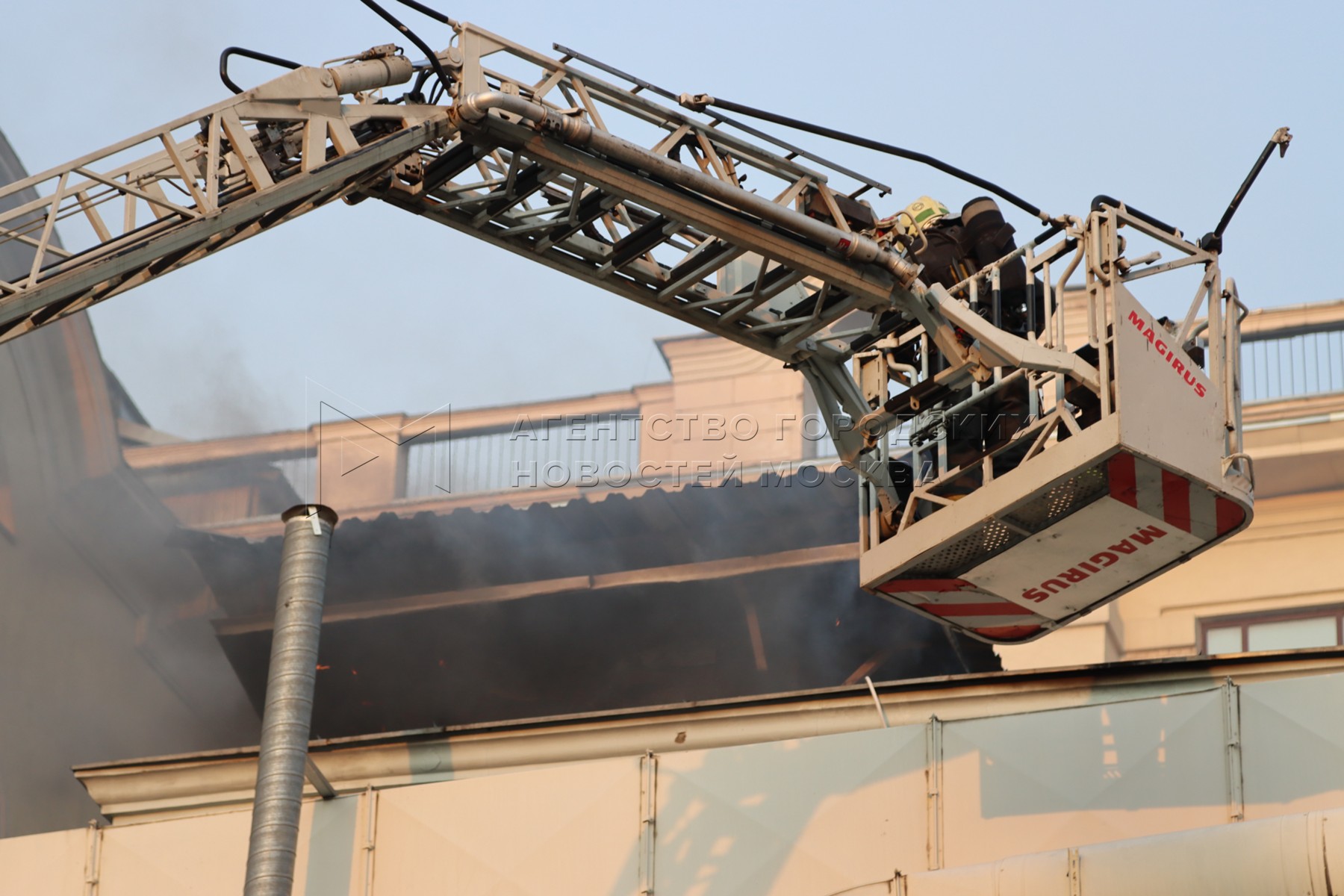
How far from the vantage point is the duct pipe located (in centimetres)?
1036

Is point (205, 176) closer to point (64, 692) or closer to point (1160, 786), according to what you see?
point (1160, 786)

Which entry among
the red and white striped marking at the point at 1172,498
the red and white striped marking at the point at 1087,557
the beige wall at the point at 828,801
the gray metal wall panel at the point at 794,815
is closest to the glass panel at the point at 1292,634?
the beige wall at the point at 828,801

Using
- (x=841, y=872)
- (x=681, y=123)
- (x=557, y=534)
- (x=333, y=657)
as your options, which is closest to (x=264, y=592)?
(x=333, y=657)

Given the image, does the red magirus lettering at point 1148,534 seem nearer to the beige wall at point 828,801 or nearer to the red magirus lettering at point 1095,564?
the red magirus lettering at point 1095,564

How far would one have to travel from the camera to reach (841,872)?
504 inches

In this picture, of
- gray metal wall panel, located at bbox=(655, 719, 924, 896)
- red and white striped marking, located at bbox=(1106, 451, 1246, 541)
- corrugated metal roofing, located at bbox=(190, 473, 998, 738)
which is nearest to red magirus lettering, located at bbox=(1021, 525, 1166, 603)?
red and white striped marking, located at bbox=(1106, 451, 1246, 541)

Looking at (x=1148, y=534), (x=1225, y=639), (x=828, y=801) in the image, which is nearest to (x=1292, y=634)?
(x=1225, y=639)

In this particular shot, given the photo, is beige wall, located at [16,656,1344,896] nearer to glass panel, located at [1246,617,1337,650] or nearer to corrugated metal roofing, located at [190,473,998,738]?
corrugated metal roofing, located at [190,473,998,738]

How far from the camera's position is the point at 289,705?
13305mm

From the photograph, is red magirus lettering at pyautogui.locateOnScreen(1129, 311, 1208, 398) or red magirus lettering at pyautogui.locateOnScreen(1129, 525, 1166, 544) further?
red magirus lettering at pyautogui.locateOnScreen(1129, 525, 1166, 544)

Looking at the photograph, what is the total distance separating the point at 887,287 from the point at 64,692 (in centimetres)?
1251

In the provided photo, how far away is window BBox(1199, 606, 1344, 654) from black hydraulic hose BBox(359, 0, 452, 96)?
15.1 meters

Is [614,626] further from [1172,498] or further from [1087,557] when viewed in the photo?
[1172,498]

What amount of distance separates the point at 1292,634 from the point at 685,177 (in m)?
14.9
